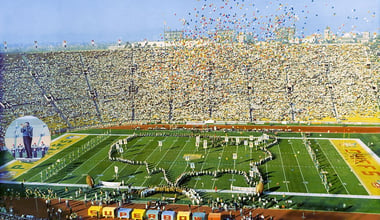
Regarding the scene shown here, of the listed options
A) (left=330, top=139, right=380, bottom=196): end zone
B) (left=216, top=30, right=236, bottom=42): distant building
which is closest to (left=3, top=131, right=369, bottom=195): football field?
(left=330, top=139, right=380, bottom=196): end zone

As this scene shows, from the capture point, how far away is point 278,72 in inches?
2397

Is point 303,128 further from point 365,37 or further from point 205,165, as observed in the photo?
point 365,37

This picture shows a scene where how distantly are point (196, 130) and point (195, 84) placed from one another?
46.1 ft

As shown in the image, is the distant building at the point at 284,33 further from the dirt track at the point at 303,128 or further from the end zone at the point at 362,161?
the end zone at the point at 362,161

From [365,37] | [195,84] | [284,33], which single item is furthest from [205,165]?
[365,37]

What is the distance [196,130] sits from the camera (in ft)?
160

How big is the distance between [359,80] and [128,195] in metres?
41.2

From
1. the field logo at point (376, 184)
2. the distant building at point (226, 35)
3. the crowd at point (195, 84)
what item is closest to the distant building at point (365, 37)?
the crowd at point (195, 84)

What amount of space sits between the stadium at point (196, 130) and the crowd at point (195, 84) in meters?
0.24

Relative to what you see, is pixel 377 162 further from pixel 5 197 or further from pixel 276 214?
pixel 5 197

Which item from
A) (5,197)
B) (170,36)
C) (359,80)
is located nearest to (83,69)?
(170,36)

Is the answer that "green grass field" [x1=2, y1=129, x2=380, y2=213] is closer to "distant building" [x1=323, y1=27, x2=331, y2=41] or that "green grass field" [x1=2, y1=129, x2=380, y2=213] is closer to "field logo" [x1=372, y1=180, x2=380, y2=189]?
"field logo" [x1=372, y1=180, x2=380, y2=189]

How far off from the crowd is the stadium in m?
0.24

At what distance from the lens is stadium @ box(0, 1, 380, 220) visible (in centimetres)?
2928
